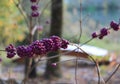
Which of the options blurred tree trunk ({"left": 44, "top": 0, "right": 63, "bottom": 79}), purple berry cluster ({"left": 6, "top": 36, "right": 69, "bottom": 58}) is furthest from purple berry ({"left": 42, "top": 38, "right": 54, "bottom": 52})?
blurred tree trunk ({"left": 44, "top": 0, "right": 63, "bottom": 79})

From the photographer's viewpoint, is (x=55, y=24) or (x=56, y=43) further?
(x=55, y=24)

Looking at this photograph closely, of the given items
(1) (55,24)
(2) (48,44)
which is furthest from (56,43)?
(1) (55,24)

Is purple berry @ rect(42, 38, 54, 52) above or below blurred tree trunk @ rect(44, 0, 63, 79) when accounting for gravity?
above

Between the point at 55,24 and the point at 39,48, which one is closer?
the point at 39,48

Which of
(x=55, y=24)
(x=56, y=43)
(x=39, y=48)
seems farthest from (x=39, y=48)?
(x=55, y=24)

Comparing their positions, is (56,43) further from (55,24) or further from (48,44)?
(55,24)

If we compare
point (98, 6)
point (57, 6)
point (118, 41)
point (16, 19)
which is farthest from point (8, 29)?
point (98, 6)

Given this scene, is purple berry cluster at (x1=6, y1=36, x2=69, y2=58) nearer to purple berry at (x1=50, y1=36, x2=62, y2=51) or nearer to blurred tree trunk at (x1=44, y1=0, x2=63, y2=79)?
purple berry at (x1=50, y1=36, x2=62, y2=51)

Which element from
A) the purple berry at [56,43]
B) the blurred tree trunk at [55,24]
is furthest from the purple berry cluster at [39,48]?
the blurred tree trunk at [55,24]

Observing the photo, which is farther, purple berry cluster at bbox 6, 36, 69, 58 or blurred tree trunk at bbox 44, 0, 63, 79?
blurred tree trunk at bbox 44, 0, 63, 79

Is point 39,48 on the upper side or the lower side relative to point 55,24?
upper

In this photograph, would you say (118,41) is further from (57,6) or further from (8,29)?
(57,6)

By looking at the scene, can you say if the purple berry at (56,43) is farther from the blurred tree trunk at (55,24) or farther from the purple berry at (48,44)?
the blurred tree trunk at (55,24)
